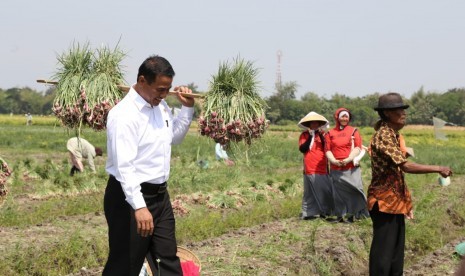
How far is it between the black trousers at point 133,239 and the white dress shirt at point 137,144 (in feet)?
0.43

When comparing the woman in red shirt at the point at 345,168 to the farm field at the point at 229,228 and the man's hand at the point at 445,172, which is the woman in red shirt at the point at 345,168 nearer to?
the farm field at the point at 229,228

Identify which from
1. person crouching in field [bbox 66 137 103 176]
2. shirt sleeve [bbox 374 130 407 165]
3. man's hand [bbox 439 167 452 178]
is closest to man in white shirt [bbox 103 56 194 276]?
shirt sleeve [bbox 374 130 407 165]

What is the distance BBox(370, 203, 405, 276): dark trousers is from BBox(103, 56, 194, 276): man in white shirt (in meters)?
1.75

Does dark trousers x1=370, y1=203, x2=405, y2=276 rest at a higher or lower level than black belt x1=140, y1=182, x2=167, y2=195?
lower

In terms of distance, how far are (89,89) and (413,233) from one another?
4.52 m

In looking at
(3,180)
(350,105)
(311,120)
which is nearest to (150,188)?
(3,180)

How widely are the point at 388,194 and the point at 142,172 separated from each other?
6.60 ft

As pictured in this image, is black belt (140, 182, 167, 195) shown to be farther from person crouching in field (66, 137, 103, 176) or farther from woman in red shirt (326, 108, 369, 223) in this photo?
person crouching in field (66, 137, 103, 176)

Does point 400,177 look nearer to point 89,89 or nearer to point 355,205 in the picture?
point 89,89

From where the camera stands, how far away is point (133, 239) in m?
3.75

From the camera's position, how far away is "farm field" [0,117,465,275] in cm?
617

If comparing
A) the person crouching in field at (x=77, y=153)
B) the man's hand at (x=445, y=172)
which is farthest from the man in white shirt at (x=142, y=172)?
the person crouching in field at (x=77, y=153)

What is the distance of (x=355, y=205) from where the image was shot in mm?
8766

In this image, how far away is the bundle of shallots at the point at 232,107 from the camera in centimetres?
517
